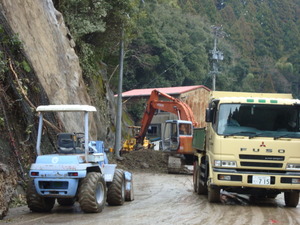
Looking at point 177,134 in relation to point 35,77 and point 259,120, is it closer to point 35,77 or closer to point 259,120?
point 35,77

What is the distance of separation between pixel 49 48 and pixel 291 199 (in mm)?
10798

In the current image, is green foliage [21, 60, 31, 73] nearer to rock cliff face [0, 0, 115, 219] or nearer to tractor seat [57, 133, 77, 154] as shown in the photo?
rock cliff face [0, 0, 115, 219]

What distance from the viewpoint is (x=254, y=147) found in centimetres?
1280

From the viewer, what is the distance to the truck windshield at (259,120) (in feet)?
43.2

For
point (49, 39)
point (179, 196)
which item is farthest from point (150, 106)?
point (179, 196)

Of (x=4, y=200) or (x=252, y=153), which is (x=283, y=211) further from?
(x=4, y=200)

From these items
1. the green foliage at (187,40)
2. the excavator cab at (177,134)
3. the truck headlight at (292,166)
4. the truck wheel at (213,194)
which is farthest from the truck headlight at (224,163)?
the green foliage at (187,40)

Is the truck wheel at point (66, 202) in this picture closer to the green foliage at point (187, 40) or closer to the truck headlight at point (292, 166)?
the truck headlight at point (292, 166)

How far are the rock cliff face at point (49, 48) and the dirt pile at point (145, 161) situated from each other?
24.3 feet

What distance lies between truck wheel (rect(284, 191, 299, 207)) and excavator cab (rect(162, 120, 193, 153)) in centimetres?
1203

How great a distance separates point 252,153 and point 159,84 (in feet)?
165

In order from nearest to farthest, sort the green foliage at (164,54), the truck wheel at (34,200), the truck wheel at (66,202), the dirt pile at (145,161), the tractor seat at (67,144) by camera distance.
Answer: the truck wheel at (34,200) < the tractor seat at (67,144) < the truck wheel at (66,202) < the dirt pile at (145,161) < the green foliage at (164,54)

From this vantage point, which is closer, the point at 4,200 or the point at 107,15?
the point at 4,200

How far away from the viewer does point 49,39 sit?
19.7 metres
